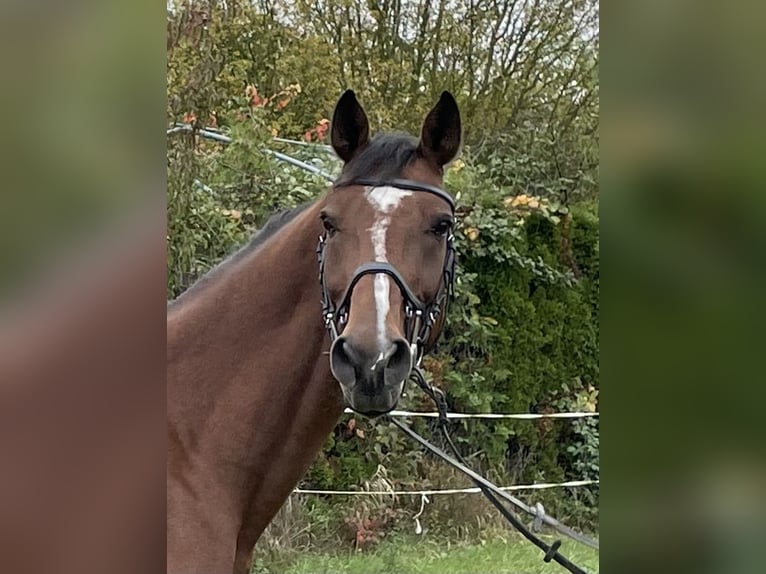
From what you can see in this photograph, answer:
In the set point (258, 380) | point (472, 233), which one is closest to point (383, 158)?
point (472, 233)

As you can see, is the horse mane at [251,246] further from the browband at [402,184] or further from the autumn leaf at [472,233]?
the autumn leaf at [472,233]

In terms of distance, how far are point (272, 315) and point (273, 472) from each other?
1.18 feet

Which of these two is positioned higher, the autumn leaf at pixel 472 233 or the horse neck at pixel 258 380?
the autumn leaf at pixel 472 233

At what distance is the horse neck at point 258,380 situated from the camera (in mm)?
1719

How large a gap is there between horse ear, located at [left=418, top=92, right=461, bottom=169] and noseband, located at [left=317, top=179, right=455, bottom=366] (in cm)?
9

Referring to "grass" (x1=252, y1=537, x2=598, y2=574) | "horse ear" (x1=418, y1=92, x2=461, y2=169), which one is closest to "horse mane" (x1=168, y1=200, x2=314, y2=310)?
"horse ear" (x1=418, y1=92, x2=461, y2=169)

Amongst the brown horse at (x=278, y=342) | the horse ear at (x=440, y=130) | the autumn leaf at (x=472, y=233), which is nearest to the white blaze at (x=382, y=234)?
the brown horse at (x=278, y=342)

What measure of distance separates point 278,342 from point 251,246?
245 millimetres

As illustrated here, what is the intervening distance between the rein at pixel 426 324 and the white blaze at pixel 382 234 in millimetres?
13

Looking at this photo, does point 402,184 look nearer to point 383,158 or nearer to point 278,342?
point 383,158

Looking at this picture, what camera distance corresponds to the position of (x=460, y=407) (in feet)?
6.27

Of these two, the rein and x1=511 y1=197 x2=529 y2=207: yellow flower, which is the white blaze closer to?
the rein
